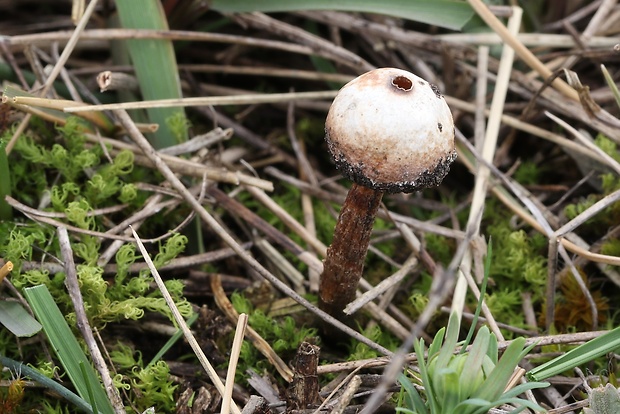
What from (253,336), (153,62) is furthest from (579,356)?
(153,62)

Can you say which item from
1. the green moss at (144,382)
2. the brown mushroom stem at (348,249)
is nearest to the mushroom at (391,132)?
the brown mushroom stem at (348,249)

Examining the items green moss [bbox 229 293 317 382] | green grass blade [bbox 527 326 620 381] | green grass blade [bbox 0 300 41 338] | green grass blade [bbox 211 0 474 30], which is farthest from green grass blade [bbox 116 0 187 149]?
green grass blade [bbox 527 326 620 381]

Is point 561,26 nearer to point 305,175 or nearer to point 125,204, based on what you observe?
point 305,175

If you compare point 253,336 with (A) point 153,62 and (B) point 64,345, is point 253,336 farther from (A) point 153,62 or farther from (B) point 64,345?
(A) point 153,62

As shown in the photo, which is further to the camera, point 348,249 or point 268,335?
point 268,335

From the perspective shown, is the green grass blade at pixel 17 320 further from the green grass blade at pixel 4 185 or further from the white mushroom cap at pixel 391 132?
the white mushroom cap at pixel 391 132

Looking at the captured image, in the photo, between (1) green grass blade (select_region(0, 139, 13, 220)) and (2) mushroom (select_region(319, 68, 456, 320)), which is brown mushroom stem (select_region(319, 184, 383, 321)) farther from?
(1) green grass blade (select_region(0, 139, 13, 220))

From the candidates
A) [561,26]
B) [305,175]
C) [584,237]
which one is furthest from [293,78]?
[584,237]
